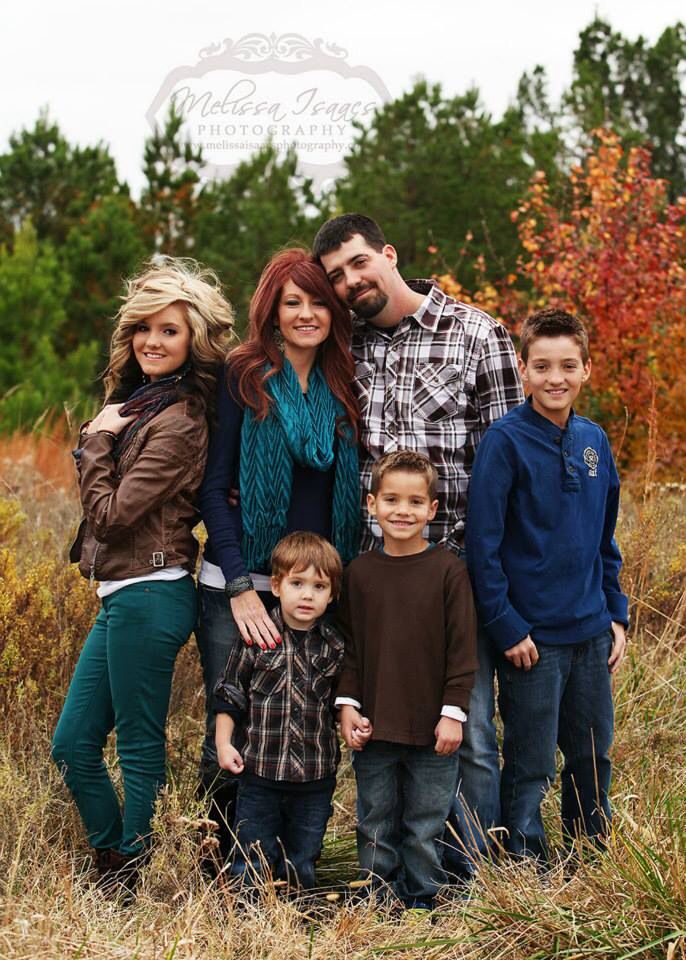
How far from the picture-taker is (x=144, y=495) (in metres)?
3.36

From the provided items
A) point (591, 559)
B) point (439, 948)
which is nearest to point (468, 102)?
point (591, 559)

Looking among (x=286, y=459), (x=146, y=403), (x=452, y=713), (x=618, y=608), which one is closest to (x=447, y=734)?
(x=452, y=713)

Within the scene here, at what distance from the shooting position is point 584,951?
264 centimetres

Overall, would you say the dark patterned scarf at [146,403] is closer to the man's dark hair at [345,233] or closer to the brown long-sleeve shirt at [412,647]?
the man's dark hair at [345,233]

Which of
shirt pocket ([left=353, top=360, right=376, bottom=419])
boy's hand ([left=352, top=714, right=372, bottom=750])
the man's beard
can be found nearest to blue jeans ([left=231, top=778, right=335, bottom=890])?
boy's hand ([left=352, top=714, right=372, bottom=750])

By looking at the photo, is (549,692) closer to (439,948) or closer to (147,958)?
(439,948)

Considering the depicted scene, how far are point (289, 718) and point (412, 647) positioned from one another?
45 cm

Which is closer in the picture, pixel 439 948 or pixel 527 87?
pixel 439 948

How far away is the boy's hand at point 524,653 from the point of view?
3.35 metres

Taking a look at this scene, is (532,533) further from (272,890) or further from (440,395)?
(272,890)

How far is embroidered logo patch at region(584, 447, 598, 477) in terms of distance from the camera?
11.4ft

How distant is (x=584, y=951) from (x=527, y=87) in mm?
20792

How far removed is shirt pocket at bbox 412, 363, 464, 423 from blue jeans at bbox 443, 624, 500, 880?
0.73 m

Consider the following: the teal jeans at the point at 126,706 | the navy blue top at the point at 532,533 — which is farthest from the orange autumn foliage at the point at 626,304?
the teal jeans at the point at 126,706
